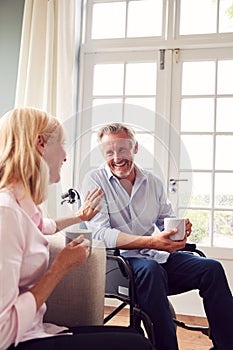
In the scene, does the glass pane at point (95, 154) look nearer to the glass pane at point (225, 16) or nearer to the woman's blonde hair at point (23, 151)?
the woman's blonde hair at point (23, 151)

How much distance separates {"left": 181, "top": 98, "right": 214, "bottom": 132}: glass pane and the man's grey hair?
4.83 ft

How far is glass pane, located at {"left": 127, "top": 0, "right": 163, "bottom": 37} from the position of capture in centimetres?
279

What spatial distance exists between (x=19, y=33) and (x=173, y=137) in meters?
1.89

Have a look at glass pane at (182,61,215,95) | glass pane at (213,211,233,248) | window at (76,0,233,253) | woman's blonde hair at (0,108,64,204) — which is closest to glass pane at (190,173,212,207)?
window at (76,0,233,253)

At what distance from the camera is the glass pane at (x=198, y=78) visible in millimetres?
2637

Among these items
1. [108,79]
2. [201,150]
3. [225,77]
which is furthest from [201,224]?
[108,79]

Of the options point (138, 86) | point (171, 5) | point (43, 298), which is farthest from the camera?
point (171, 5)

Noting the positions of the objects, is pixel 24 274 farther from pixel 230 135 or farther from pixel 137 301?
pixel 230 135

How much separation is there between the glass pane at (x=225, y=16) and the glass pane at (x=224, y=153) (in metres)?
0.70

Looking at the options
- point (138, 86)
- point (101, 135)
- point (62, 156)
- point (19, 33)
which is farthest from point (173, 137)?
point (19, 33)

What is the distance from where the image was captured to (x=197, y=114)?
2752 millimetres

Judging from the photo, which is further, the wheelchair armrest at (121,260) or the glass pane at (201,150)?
the glass pane at (201,150)

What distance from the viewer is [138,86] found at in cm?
255

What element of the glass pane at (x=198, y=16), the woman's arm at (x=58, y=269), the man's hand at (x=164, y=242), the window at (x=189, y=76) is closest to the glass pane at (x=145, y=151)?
the man's hand at (x=164, y=242)
